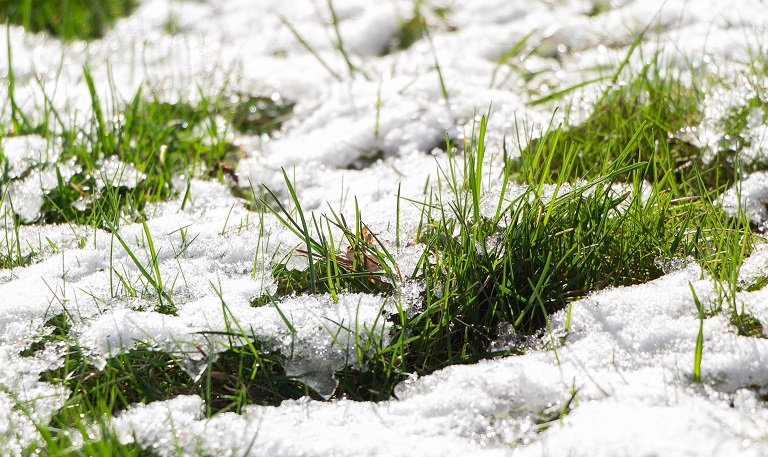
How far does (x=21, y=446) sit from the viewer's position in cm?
136

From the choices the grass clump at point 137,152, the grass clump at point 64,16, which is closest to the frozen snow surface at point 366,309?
the grass clump at point 137,152

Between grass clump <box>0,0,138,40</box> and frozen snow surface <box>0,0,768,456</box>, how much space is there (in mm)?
531

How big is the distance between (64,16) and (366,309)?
281 centimetres

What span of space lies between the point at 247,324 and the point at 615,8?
2856 mm

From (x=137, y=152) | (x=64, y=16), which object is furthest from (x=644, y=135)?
(x=64, y=16)

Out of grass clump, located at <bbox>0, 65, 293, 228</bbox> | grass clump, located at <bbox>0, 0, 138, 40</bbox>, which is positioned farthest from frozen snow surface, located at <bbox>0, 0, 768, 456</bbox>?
grass clump, located at <bbox>0, 0, 138, 40</bbox>

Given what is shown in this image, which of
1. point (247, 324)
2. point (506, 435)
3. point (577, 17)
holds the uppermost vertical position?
point (577, 17)

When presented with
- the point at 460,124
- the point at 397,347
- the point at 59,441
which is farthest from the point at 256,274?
the point at 460,124

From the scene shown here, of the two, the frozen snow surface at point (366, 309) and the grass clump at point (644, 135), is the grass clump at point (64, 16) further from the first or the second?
the grass clump at point (644, 135)

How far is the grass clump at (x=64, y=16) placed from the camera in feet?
11.8

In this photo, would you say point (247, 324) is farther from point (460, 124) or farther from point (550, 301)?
point (460, 124)

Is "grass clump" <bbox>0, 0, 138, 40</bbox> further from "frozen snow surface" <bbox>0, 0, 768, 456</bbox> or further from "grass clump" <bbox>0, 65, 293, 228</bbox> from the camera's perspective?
"grass clump" <bbox>0, 65, 293, 228</bbox>

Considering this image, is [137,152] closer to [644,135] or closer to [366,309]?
[366,309]

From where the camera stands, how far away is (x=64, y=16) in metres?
3.57
